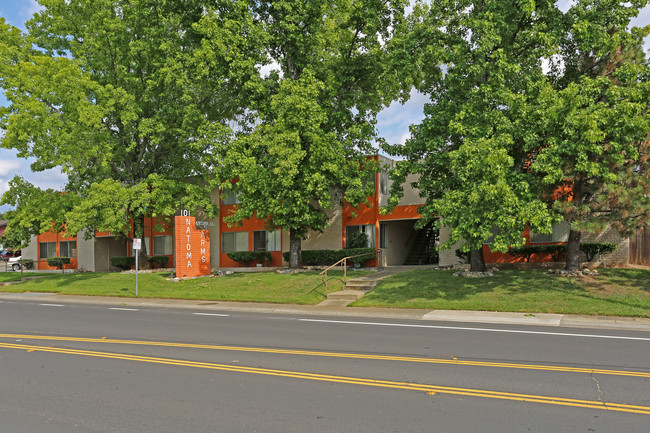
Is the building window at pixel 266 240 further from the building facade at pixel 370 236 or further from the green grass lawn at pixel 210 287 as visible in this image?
the green grass lawn at pixel 210 287

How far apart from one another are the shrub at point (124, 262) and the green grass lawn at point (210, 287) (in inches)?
273

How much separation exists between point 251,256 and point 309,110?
12.5 m

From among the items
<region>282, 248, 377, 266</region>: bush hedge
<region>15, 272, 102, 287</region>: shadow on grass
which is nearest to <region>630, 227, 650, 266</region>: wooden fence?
<region>282, 248, 377, 266</region>: bush hedge

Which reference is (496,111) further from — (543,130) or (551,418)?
(551,418)

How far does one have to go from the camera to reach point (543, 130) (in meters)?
16.4

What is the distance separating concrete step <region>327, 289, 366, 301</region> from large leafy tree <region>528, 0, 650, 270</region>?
7.62m

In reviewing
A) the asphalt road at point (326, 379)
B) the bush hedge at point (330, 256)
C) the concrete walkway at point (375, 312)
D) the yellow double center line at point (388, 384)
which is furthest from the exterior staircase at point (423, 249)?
the yellow double center line at point (388, 384)

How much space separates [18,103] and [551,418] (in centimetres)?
3144

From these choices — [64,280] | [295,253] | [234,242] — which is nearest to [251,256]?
[234,242]

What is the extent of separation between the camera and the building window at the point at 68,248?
44344 mm

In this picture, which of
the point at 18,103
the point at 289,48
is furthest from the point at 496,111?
the point at 18,103

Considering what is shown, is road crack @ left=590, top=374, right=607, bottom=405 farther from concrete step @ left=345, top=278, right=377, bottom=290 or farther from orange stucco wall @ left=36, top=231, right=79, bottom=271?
orange stucco wall @ left=36, top=231, right=79, bottom=271

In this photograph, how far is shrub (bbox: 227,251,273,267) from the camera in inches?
1268

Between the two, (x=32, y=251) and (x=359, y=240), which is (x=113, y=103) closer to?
(x=359, y=240)
